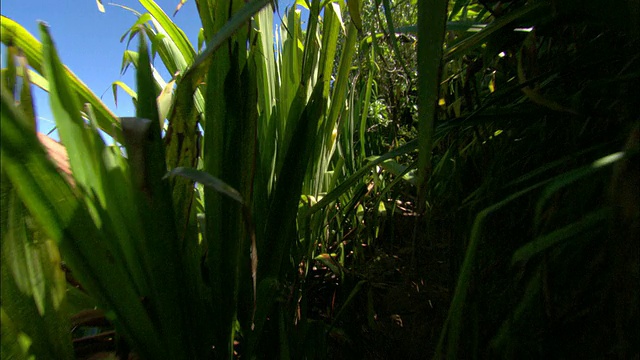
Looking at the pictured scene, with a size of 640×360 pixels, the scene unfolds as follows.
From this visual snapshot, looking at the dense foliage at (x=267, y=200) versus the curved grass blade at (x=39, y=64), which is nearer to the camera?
the dense foliage at (x=267, y=200)

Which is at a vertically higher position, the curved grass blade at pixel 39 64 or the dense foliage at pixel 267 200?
the curved grass blade at pixel 39 64

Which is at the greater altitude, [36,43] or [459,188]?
[36,43]

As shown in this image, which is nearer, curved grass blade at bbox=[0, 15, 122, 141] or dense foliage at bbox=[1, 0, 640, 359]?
dense foliage at bbox=[1, 0, 640, 359]

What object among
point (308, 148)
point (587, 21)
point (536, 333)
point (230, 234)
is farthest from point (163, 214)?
point (587, 21)

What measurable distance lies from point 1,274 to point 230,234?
9.6 inches

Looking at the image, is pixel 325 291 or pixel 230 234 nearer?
pixel 230 234

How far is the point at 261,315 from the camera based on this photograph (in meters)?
0.56

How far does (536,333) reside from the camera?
1.60 feet

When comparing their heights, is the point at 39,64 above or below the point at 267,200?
above

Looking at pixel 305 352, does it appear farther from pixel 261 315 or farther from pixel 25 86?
pixel 25 86

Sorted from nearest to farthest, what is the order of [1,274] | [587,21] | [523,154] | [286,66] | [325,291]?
[1,274] → [587,21] → [523,154] → [286,66] → [325,291]

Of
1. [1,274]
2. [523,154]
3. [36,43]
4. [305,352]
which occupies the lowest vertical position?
[305,352]

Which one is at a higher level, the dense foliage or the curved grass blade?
the curved grass blade

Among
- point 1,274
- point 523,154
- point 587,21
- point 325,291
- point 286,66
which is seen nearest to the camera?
point 1,274
